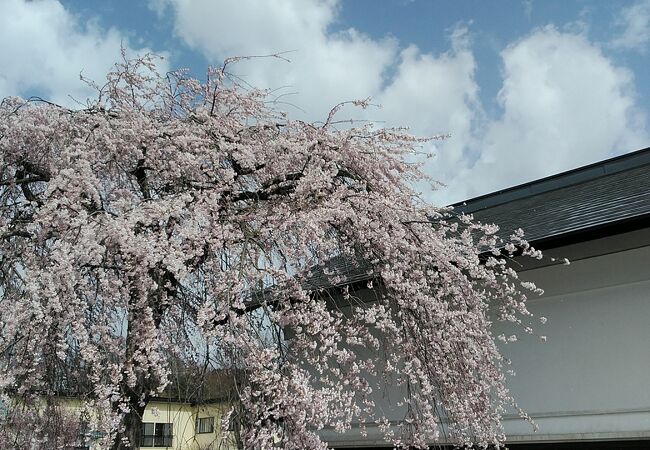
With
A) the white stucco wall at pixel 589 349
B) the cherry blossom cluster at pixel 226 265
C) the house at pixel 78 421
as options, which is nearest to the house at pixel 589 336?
the white stucco wall at pixel 589 349

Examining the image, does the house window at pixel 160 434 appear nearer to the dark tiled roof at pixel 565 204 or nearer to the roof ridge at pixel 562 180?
the dark tiled roof at pixel 565 204

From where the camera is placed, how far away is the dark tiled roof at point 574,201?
20.5 ft

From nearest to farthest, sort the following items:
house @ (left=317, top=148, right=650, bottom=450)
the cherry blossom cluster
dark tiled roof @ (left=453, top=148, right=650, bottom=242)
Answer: the cherry blossom cluster → house @ (left=317, top=148, right=650, bottom=450) → dark tiled roof @ (left=453, top=148, right=650, bottom=242)

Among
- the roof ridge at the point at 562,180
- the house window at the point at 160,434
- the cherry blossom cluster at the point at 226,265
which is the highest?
the roof ridge at the point at 562,180

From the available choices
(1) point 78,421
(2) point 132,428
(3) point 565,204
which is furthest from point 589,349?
(1) point 78,421

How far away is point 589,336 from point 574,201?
8.39 feet

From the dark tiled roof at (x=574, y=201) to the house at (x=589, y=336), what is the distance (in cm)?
4

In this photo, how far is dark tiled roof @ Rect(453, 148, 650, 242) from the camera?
20.5ft

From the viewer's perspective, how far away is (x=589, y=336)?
244 inches

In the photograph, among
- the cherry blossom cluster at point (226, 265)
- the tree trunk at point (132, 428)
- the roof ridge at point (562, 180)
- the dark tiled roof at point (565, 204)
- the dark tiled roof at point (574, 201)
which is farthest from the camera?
the roof ridge at point (562, 180)

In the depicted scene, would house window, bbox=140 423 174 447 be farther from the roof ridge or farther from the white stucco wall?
the roof ridge

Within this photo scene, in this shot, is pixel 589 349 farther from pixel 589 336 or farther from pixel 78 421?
pixel 78 421

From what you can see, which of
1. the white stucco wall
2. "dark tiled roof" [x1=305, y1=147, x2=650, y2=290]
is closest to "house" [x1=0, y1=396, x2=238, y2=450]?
"dark tiled roof" [x1=305, y1=147, x2=650, y2=290]

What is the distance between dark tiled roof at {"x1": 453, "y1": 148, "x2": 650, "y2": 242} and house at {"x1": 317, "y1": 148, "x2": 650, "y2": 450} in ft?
0.12
